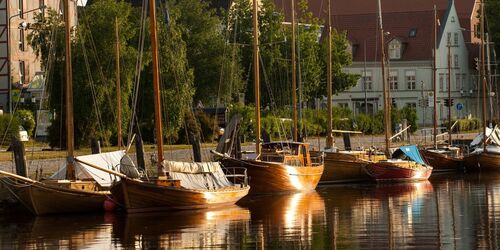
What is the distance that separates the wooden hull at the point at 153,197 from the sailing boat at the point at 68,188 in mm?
1163

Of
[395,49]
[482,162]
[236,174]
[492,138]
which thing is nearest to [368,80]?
[395,49]

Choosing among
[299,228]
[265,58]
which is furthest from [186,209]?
[265,58]

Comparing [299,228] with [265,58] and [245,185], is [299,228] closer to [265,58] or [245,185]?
[245,185]

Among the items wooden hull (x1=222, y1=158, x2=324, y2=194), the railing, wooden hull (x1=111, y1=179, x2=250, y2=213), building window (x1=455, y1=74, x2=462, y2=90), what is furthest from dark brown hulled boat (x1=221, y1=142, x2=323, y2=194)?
building window (x1=455, y1=74, x2=462, y2=90)

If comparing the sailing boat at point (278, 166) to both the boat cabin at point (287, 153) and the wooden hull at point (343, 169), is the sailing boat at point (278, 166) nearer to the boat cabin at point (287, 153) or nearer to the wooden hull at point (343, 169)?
the boat cabin at point (287, 153)

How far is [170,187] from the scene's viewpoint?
4609 cm

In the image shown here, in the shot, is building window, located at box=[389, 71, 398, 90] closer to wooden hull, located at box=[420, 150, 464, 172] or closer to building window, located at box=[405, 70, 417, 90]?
building window, located at box=[405, 70, 417, 90]

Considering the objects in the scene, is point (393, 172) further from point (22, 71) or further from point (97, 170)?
point (22, 71)

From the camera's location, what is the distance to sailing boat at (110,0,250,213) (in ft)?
150

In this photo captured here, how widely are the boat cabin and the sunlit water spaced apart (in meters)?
1.57

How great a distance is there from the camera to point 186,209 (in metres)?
47.2

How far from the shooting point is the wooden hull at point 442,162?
8038 centimetres

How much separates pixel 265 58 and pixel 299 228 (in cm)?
5527

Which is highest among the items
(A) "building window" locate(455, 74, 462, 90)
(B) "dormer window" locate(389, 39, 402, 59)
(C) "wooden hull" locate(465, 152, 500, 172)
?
(B) "dormer window" locate(389, 39, 402, 59)
